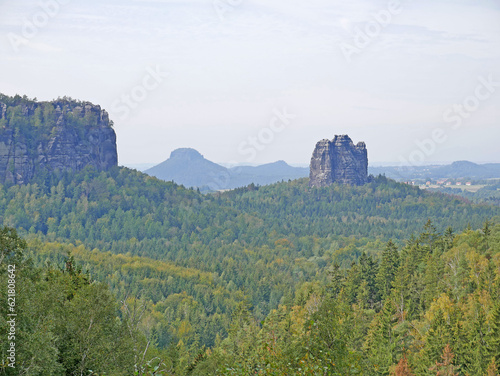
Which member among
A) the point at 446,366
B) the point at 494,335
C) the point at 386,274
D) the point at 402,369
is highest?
the point at 494,335

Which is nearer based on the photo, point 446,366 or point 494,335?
point 446,366

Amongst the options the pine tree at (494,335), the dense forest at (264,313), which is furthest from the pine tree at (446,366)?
the pine tree at (494,335)

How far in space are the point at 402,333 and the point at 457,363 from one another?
874cm

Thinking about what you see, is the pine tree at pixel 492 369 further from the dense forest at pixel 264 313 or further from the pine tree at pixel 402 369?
the pine tree at pixel 402 369

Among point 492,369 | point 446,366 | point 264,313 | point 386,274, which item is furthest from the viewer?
point 264,313

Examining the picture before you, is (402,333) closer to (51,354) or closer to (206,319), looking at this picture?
(51,354)

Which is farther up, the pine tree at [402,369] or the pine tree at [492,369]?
the pine tree at [492,369]

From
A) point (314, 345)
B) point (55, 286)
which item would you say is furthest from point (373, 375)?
point (55, 286)

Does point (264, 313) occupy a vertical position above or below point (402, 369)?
below

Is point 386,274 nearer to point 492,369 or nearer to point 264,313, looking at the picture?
point 492,369

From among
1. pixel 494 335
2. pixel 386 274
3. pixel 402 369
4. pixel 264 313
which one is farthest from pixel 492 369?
pixel 264 313

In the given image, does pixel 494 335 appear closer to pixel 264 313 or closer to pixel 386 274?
pixel 386 274

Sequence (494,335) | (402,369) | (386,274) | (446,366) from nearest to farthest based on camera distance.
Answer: (446,366) → (494,335) → (402,369) → (386,274)

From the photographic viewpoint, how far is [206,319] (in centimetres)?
11225
